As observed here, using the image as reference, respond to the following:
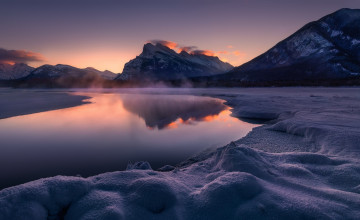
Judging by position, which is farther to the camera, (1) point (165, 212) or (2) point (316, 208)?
(1) point (165, 212)

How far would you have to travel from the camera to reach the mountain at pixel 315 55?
98.4 m

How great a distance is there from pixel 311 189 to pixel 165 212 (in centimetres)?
197

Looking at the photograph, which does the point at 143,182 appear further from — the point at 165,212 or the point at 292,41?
the point at 292,41

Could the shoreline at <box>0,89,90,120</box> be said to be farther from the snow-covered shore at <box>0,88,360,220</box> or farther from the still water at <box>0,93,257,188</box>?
the snow-covered shore at <box>0,88,360,220</box>

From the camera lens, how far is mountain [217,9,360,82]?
9836cm

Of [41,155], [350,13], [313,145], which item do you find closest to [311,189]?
[313,145]

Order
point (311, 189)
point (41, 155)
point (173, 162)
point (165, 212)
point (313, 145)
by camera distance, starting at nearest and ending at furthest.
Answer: point (165, 212) → point (311, 189) → point (313, 145) → point (173, 162) → point (41, 155)

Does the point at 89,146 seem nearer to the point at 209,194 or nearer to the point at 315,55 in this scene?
the point at 209,194

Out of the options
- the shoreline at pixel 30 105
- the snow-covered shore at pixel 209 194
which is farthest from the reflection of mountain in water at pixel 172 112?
the snow-covered shore at pixel 209 194

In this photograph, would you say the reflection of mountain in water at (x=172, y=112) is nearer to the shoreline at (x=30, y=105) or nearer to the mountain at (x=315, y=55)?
the shoreline at (x=30, y=105)

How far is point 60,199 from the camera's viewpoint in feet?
7.81

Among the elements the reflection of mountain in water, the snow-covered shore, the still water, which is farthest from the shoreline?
the snow-covered shore

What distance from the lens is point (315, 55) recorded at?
380ft

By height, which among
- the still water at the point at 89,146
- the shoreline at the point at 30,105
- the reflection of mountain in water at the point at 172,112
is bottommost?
the still water at the point at 89,146
